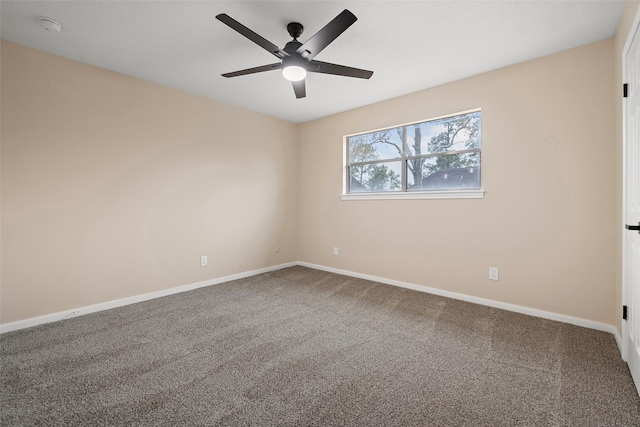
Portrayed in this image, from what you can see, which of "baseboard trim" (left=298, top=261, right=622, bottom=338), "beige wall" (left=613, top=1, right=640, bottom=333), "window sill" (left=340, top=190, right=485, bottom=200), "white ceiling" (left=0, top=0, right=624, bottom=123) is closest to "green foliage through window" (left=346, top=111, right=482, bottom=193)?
"window sill" (left=340, top=190, right=485, bottom=200)

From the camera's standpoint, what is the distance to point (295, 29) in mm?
2217

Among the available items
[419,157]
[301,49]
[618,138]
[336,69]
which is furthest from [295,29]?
[618,138]

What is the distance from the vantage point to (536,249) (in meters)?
2.77

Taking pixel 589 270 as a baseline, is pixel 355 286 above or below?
below

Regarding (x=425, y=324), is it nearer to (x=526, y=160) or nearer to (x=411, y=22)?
(x=526, y=160)

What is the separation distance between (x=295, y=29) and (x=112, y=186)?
240 cm

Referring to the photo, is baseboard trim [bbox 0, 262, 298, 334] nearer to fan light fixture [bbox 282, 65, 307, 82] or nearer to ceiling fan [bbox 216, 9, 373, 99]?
ceiling fan [bbox 216, 9, 373, 99]

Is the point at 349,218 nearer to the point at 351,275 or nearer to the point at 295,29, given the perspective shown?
the point at 351,275

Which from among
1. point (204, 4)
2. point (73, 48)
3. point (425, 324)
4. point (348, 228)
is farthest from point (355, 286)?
point (73, 48)

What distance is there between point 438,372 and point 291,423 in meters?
1.00

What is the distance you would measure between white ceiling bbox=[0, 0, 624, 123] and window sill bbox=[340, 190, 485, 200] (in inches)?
48.9

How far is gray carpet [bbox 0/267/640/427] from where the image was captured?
4.88 ft

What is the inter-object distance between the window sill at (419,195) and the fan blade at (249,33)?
2.27 m

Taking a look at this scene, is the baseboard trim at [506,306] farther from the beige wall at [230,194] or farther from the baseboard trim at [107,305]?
the baseboard trim at [107,305]
